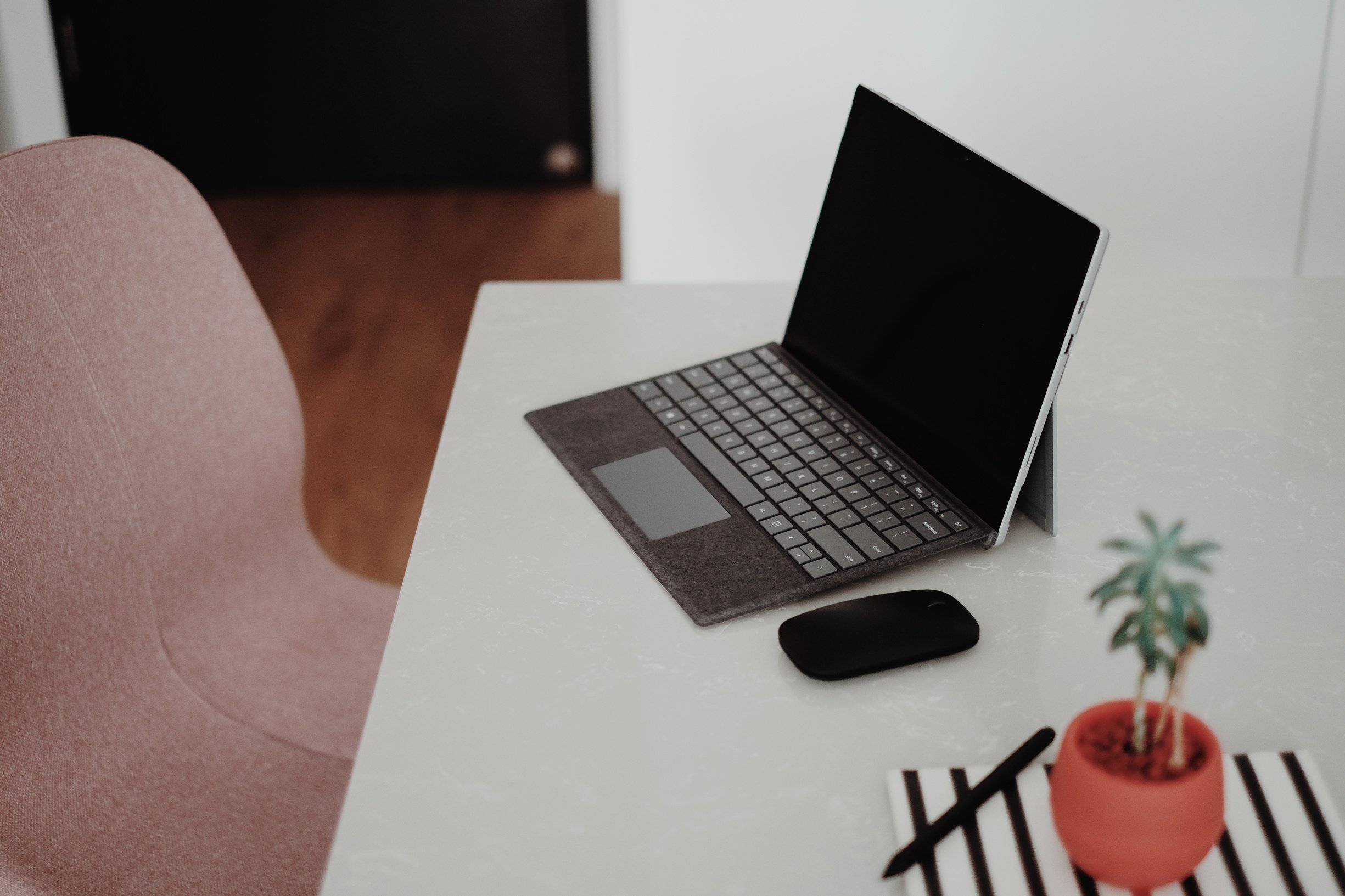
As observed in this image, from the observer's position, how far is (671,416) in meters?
0.94

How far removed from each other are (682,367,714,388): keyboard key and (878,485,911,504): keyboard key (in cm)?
20

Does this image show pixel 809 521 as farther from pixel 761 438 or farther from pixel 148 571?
pixel 148 571

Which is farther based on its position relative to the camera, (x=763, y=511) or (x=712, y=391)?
(x=712, y=391)

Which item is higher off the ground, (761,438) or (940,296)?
(940,296)

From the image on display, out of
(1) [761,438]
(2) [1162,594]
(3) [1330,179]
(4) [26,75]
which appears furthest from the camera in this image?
(4) [26,75]

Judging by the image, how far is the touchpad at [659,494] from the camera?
82 centimetres

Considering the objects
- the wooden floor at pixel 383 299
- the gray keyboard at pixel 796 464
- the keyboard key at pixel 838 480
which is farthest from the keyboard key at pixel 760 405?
the wooden floor at pixel 383 299

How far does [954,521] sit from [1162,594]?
0.30 meters

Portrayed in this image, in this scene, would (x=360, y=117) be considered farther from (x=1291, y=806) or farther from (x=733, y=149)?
(x=1291, y=806)

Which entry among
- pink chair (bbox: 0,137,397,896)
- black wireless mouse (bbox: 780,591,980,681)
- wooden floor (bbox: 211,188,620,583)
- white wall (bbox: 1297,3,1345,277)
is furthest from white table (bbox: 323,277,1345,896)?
wooden floor (bbox: 211,188,620,583)

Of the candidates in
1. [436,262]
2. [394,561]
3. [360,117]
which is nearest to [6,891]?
[394,561]

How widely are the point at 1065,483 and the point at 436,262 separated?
2382 mm

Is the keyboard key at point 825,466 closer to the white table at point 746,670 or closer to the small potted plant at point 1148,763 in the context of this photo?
the white table at point 746,670

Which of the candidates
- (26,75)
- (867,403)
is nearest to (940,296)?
(867,403)
